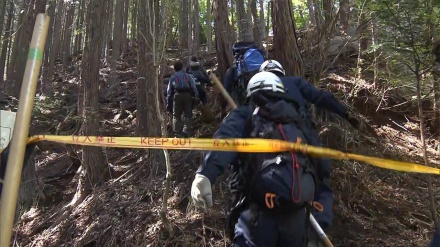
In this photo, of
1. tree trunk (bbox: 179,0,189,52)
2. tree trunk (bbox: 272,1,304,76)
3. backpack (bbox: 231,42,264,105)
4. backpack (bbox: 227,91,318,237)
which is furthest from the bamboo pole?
tree trunk (bbox: 179,0,189,52)

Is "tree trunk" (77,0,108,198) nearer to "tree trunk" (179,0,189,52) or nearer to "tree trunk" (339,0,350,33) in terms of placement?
"tree trunk" (339,0,350,33)

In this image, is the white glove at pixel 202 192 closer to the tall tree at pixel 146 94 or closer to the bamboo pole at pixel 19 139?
the bamboo pole at pixel 19 139

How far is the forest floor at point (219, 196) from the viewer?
241 inches

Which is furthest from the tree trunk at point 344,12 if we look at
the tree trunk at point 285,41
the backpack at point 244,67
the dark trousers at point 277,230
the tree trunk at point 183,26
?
the tree trunk at point 183,26

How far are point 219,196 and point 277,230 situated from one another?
12.0 feet

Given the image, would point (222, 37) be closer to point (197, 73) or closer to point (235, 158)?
point (197, 73)

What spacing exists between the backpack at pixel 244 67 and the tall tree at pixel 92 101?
4.13m

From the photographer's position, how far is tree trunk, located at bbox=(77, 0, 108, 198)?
8914 millimetres

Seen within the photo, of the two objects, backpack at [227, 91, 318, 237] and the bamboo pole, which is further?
backpack at [227, 91, 318, 237]

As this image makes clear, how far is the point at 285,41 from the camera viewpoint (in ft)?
21.7

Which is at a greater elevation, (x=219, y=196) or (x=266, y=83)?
(x=266, y=83)

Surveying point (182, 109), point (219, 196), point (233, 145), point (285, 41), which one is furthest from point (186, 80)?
point (233, 145)

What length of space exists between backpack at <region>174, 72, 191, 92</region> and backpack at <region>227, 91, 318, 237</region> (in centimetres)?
543

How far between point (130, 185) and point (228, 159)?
5.33m
